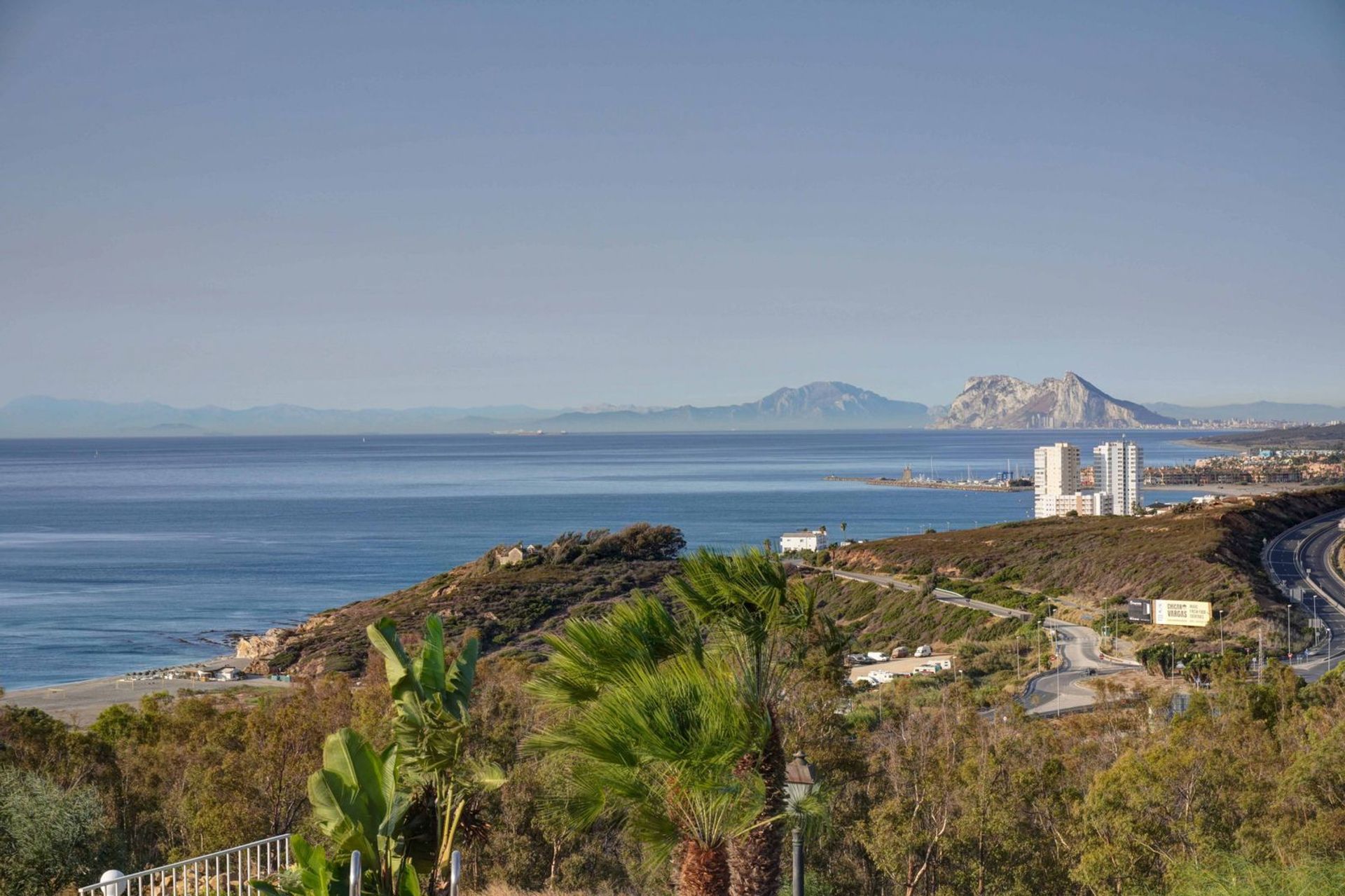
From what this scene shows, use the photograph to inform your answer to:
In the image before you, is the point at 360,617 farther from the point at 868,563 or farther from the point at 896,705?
the point at 896,705

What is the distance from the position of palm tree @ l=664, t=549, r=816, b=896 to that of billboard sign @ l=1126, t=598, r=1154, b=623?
36.4 metres

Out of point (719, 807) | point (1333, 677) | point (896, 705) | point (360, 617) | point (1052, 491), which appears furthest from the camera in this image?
point (1052, 491)

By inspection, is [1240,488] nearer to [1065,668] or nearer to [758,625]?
[1065,668]

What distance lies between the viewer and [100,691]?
36.0 meters

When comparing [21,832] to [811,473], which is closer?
[21,832]

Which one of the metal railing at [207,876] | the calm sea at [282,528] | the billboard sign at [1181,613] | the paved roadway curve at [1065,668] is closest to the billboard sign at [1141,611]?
the billboard sign at [1181,613]

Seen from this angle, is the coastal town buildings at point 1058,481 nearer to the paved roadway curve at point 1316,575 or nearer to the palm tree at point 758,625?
the paved roadway curve at point 1316,575

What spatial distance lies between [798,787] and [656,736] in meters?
1.63

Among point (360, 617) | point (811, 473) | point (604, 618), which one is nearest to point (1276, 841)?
point (604, 618)

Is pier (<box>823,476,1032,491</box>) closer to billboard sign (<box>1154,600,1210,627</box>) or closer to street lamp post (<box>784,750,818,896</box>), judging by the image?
billboard sign (<box>1154,600,1210,627</box>)

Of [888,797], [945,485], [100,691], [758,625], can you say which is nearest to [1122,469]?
[945,485]

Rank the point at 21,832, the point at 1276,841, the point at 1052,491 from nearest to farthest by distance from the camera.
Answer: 1. the point at 21,832
2. the point at 1276,841
3. the point at 1052,491

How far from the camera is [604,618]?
7250 millimetres

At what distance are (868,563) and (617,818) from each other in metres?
55.7
